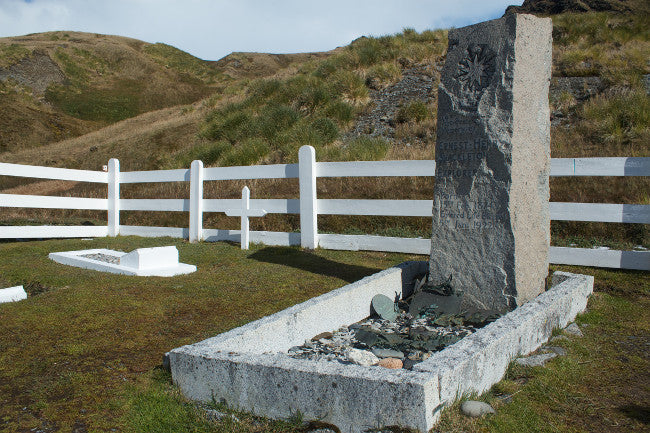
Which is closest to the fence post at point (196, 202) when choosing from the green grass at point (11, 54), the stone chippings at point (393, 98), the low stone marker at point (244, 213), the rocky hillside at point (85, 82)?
the low stone marker at point (244, 213)

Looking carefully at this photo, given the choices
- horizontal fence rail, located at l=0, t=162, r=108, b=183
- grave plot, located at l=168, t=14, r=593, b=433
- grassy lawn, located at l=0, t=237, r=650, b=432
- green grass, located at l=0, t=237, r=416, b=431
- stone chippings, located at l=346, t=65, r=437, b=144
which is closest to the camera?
grassy lawn, located at l=0, t=237, r=650, b=432

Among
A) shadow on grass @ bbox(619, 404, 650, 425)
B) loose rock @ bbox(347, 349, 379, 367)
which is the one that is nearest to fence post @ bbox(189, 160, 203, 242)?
loose rock @ bbox(347, 349, 379, 367)

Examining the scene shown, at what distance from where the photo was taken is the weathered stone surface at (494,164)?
4.71 metres

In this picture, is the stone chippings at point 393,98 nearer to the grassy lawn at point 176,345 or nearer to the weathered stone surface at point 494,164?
the grassy lawn at point 176,345

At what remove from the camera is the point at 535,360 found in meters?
3.55

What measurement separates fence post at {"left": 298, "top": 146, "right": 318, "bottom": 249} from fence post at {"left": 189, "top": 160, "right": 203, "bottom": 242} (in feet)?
7.50

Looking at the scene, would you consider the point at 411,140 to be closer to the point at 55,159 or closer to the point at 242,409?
the point at 242,409

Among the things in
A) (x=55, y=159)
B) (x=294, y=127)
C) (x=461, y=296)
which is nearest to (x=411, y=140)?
(x=294, y=127)

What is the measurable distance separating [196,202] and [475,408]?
25.7ft

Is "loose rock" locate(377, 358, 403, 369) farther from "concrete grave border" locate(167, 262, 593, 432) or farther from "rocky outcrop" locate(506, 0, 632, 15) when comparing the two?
"rocky outcrop" locate(506, 0, 632, 15)

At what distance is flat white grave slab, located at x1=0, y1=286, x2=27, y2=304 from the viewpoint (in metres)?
5.23

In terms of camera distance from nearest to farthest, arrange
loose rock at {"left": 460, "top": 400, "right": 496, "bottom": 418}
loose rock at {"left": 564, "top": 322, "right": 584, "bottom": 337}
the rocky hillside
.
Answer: loose rock at {"left": 460, "top": 400, "right": 496, "bottom": 418}
loose rock at {"left": 564, "top": 322, "right": 584, "bottom": 337}
the rocky hillside

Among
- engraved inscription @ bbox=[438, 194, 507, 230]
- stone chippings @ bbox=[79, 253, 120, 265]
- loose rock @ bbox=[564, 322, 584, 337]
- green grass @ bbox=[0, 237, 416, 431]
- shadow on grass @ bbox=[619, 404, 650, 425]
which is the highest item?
engraved inscription @ bbox=[438, 194, 507, 230]

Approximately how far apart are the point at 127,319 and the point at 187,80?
66.6 m
